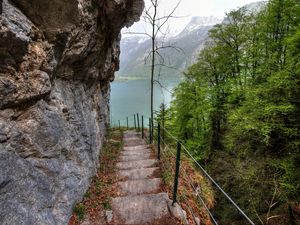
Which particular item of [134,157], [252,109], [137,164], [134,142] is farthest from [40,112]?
[134,142]

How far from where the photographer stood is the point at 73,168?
564 cm

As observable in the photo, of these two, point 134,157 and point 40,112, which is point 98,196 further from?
point 134,157

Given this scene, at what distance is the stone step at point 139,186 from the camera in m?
6.52

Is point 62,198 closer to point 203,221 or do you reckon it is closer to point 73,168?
point 73,168

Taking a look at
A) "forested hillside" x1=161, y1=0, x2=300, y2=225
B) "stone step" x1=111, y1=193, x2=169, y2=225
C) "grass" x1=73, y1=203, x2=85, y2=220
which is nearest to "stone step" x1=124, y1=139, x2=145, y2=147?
"forested hillside" x1=161, y1=0, x2=300, y2=225

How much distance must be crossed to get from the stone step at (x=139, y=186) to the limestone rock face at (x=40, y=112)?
971 millimetres

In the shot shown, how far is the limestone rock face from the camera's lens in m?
3.44

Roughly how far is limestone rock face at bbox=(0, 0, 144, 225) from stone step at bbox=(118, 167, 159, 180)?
1.50m

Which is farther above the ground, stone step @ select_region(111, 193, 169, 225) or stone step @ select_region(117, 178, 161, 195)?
stone step @ select_region(111, 193, 169, 225)

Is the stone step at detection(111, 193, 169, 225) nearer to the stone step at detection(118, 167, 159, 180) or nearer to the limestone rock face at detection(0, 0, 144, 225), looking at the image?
the limestone rock face at detection(0, 0, 144, 225)

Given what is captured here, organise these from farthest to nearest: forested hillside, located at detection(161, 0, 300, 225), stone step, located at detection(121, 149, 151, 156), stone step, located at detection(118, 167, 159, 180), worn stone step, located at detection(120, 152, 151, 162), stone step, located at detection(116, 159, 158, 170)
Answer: stone step, located at detection(121, 149, 151, 156) → forested hillside, located at detection(161, 0, 300, 225) → worn stone step, located at detection(120, 152, 151, 162) → stone step, located at detection(116, 159, 158, 170) → stone step, located at detection(118, 167, 159, 180)

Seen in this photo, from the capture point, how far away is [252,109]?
453 inches

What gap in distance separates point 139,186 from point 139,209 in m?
1.34

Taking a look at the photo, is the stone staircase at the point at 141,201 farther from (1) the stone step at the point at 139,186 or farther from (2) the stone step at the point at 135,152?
(2) the stone step at the point at 135,152
